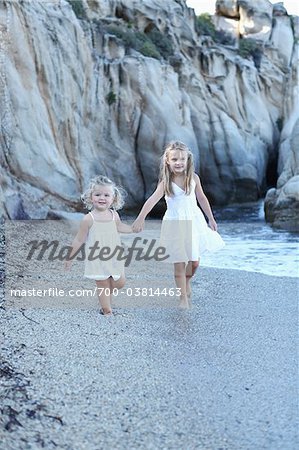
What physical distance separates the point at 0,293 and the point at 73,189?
8499mm

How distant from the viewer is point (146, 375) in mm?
3316

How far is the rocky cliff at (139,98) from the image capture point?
1260 cm

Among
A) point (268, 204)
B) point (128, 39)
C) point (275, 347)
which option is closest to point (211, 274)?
point (275, 347)

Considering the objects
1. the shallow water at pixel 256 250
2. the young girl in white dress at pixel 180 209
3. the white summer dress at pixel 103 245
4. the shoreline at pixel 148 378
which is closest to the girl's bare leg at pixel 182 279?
the young girl in white dress at pixel 180 209

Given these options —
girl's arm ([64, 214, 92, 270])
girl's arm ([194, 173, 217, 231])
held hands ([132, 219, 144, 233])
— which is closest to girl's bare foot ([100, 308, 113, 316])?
girl's arm ([64, 214, 92, 270])

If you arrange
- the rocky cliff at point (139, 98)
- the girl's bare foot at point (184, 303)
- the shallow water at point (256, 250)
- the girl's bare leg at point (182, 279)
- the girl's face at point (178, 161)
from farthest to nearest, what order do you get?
the rocky cliff at point (139, 98)
the shallow water at point (256, 250)
the girl's bare foot at point (184, 303)
the girl's bare leg at point (182, 279)
the girl's face at point (178, 161)

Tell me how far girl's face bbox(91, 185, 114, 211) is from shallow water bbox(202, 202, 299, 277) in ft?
13.0

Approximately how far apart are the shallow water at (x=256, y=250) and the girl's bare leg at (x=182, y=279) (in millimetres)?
3042

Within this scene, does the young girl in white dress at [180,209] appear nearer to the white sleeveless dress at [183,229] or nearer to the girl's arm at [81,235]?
the white sleeveless dress at [183,229]

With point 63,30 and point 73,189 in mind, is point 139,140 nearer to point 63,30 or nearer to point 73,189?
point 63,30

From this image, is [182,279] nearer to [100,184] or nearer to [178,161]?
[178,161]

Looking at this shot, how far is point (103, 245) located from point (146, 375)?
1413 mm

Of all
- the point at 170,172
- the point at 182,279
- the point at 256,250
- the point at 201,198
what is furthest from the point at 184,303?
the point at 256,250

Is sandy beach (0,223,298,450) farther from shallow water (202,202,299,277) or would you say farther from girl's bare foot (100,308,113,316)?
Answer: shallow water (202,202,299,277)
